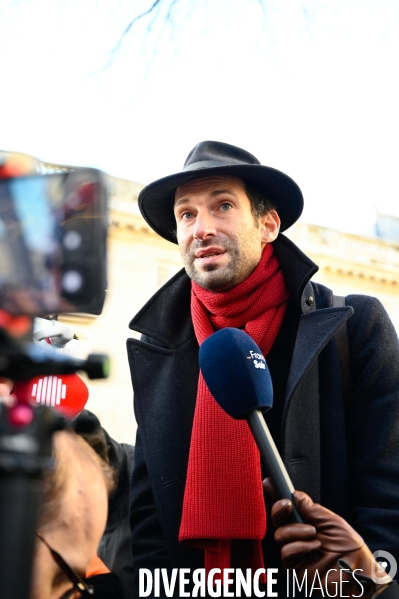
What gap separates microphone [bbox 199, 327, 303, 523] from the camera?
158cm

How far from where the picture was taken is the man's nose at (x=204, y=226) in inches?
104

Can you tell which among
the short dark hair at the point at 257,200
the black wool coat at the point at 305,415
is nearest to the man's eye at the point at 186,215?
the short dark hair at the point at 257,200

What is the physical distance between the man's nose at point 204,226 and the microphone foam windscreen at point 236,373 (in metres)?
0.71

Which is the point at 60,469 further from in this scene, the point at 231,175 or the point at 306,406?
the point at 231,175

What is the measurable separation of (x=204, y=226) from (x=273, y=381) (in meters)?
0.58

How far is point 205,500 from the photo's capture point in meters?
2.38

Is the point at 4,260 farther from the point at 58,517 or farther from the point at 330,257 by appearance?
the point at 330,257

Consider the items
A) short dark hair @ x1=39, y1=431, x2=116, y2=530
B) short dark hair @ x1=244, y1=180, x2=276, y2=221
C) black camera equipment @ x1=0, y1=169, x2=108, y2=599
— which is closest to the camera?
black camera equipment @ x1=0, y1=169, x2=108, y2=599

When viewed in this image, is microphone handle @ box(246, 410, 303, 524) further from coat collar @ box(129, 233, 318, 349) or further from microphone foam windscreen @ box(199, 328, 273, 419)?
coat collar @ box(129, 233, 318, 349)

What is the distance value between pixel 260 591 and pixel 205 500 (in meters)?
0.32

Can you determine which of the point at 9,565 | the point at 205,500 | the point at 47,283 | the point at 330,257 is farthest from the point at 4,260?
the point at 330,257

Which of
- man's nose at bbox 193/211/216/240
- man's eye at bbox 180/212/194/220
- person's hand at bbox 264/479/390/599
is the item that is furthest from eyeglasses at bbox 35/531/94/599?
man's eye at bbox 180/212/194/220

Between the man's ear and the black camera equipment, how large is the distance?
1.70 m

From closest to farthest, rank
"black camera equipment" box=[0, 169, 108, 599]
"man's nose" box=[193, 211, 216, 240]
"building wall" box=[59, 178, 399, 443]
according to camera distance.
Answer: "black camera equipment" box=[0, 169, 108, 599]
"man's nose" box=[193, 211, 216, 240]
"building wall" box=[59, 178, 399, 443]
